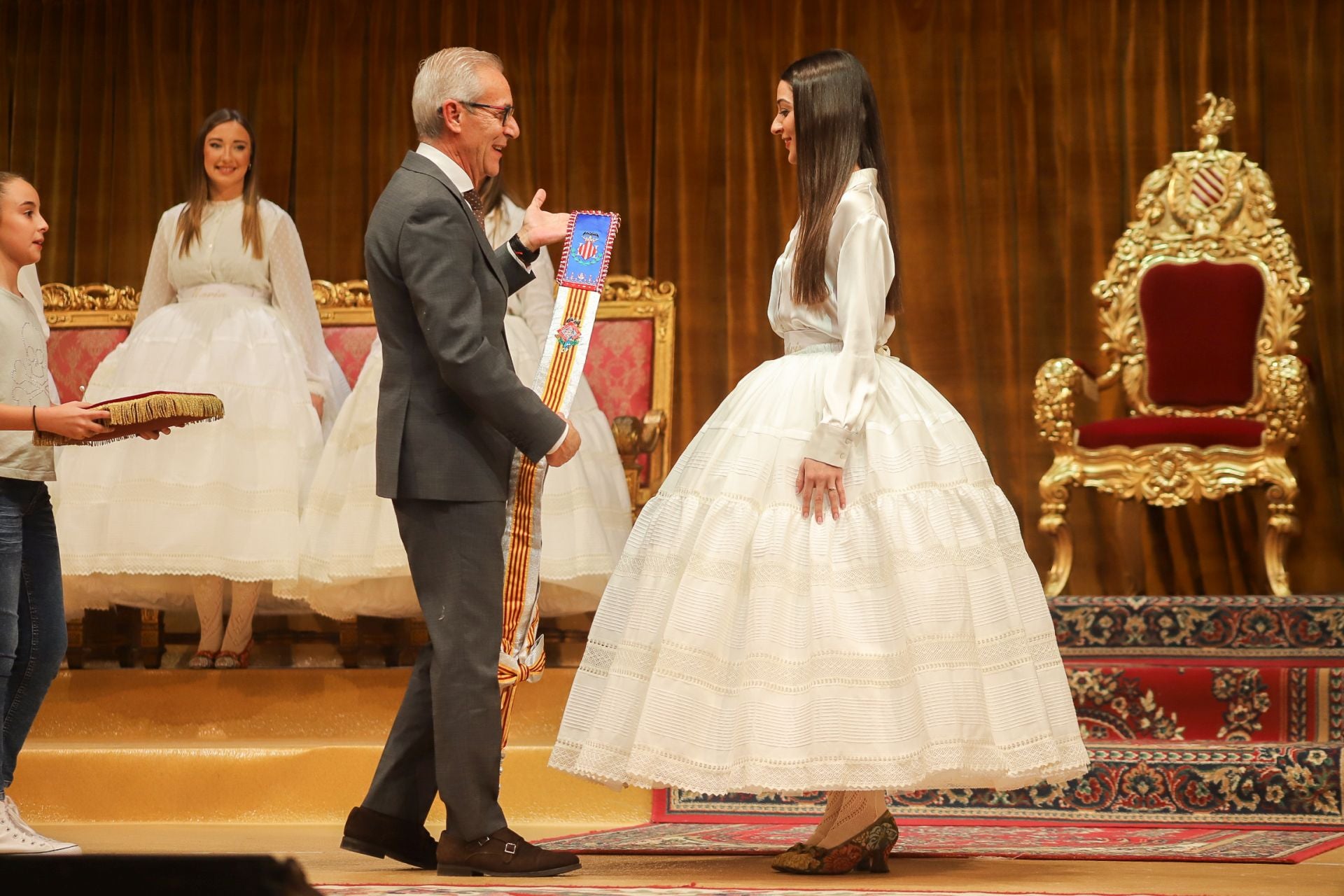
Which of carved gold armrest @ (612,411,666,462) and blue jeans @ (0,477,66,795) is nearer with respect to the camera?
blue jeans @ (0,477,66,795)

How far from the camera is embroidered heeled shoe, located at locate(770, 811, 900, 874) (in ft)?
9.21

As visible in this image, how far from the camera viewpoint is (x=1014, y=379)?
6.34 m

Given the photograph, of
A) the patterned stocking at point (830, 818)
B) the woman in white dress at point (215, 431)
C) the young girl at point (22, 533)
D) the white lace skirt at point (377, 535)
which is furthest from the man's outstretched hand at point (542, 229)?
the woman in white dress at point (215, 431)

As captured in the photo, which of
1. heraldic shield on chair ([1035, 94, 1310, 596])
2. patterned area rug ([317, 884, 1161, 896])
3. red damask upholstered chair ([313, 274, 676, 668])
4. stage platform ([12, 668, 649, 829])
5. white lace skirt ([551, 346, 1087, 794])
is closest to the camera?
patterned area rug ([317, 884, 1161, 896])

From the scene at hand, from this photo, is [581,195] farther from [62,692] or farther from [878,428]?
[878,428]

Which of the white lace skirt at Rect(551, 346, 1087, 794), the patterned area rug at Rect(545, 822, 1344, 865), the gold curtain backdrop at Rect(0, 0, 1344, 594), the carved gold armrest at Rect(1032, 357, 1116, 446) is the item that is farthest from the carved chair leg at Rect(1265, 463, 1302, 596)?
the white lace skirt at Rect(551, 346, 1087, 794)

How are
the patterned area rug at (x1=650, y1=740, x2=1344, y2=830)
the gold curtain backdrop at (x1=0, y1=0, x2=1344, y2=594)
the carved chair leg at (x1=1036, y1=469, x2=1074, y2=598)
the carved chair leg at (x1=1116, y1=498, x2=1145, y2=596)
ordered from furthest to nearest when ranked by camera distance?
the gold curtain backdrop at (x1=0, y1=0, x2=1344, y2=594), the carved chair leg at (x1=1116, y1=498, x2=1145, y2=596), the carved chair leg at (x1=1036, y1=469, x2=1074, y2=598), the patterned area rug at (x1=650, y1=740, x2=1344, y2=830)

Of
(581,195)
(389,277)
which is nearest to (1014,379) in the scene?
(581,195)

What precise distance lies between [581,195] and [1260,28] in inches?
110

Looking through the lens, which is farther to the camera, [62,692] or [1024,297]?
[1024,297]

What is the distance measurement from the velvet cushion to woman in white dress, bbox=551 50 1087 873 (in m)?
3.12

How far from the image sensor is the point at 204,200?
478 centimetres

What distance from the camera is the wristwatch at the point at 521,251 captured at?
9.73 feet

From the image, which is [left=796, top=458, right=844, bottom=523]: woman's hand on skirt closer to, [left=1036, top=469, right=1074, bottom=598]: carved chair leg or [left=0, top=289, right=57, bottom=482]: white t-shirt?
[left=0, top=289, right=57, bottom=482]: white t-shirt
